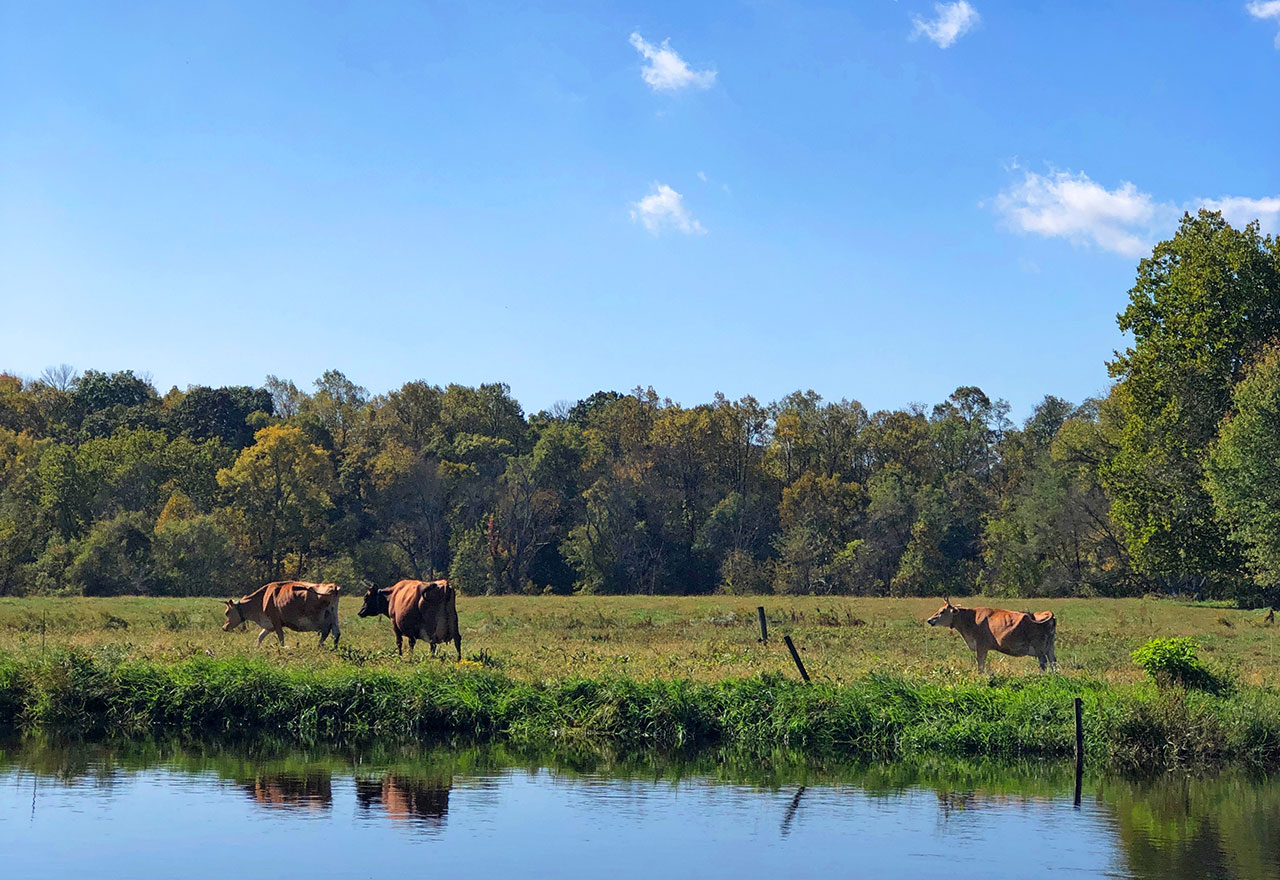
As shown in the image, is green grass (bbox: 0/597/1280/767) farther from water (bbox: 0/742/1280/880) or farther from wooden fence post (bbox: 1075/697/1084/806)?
water (bbox: 0/742/1280/880)

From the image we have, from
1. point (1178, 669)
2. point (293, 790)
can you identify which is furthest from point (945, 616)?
point (293, 790)

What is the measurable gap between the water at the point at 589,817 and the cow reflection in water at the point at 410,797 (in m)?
0.05

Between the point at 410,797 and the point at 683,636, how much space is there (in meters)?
20.1

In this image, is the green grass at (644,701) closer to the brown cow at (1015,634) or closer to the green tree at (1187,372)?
the brown cow at (1015,634)

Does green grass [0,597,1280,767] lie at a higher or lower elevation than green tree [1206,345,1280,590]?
lower

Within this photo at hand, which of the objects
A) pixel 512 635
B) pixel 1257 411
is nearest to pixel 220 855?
pixel 512 635

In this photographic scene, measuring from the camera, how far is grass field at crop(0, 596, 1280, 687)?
27.0 metres

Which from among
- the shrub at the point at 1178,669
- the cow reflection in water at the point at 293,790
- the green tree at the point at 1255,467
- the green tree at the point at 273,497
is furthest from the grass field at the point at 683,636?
the green tree at the point at 273,497

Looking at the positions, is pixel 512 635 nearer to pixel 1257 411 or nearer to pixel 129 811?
pixel 129 811

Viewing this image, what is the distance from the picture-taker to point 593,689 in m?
24.1

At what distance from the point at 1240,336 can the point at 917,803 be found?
37092mm

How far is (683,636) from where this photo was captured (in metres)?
38.3

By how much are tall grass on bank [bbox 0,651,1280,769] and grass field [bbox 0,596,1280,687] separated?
1.13 m

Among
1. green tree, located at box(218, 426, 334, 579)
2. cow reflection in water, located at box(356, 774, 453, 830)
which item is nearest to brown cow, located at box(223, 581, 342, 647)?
cow reflection in water, located at box(356, 774, 453, 830)
